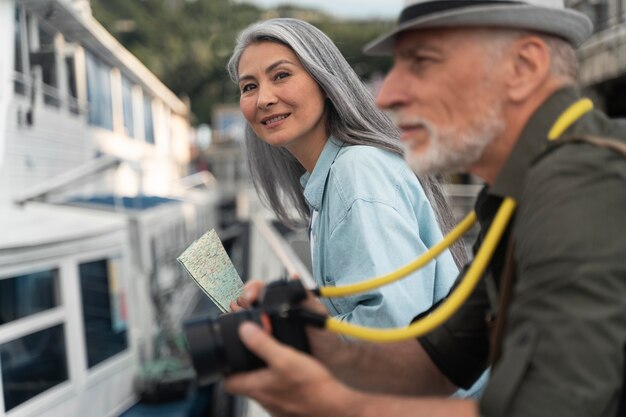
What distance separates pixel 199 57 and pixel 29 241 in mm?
50730

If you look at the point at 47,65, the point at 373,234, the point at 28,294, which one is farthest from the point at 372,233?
the point at 47,65

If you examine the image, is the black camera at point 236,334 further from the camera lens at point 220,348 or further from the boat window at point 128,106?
the boat window at point 128,106

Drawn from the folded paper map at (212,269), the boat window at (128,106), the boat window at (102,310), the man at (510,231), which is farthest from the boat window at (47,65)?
the man at (510,231)

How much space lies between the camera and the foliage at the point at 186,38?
49.6 metres

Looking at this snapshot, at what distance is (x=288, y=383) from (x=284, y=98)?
1.37m

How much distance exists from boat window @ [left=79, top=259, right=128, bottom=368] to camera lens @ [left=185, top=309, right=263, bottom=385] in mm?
5298

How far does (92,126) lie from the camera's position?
452 inches

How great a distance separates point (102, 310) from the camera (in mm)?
7148

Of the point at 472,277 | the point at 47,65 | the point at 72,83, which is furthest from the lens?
the point at 72,83

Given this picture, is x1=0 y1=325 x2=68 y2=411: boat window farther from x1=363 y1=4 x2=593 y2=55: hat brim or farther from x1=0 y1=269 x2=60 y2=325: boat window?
x1=363 y1=4 x2=593 y2=55: hat brim

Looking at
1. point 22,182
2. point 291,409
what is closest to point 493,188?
point 291,409

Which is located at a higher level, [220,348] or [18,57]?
[18,57]

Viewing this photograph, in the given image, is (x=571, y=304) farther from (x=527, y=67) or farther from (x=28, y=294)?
(x=28, y=294)

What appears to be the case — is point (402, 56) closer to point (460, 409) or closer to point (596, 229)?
point (596, 229)
